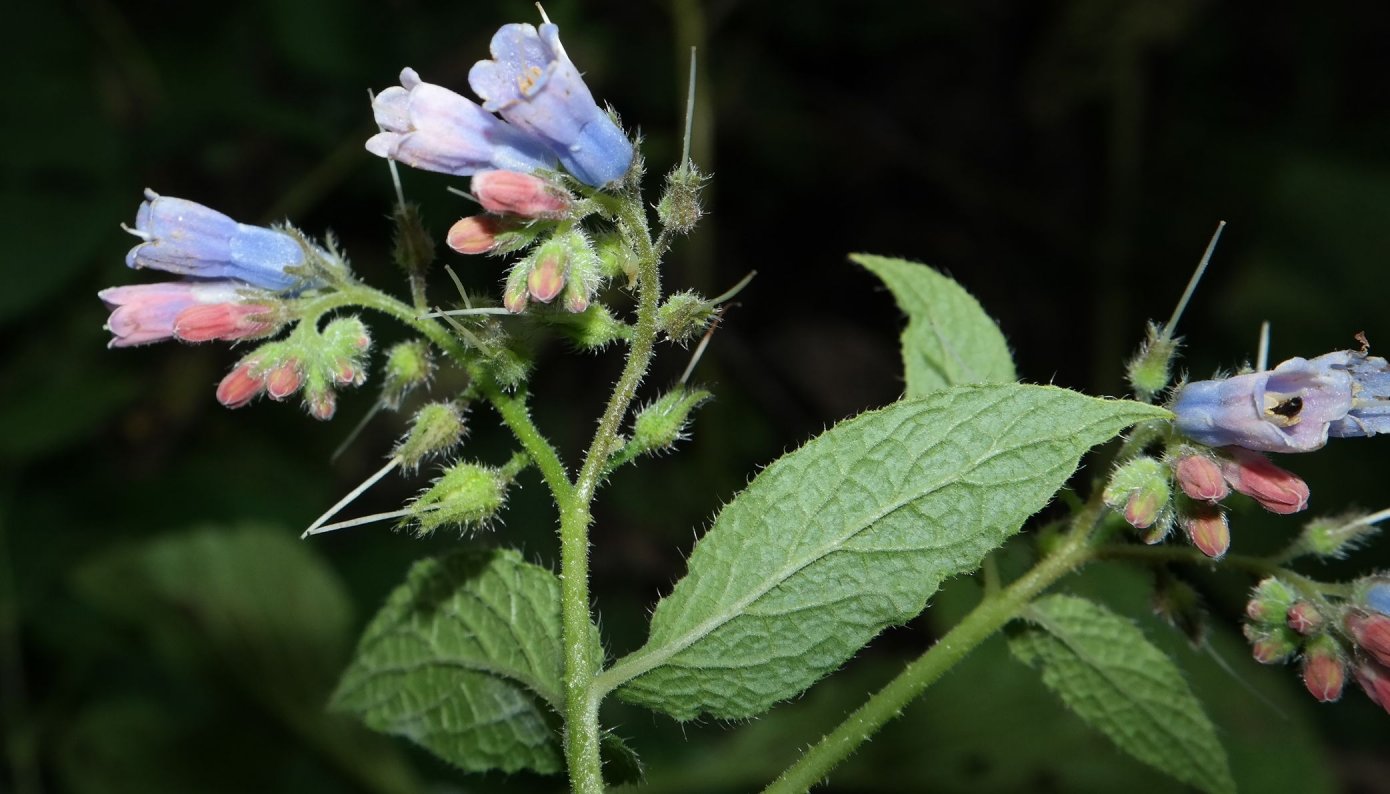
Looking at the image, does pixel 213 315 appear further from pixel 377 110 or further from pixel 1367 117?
pixel 1367 117

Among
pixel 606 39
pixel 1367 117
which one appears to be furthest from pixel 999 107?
pixel 606 39

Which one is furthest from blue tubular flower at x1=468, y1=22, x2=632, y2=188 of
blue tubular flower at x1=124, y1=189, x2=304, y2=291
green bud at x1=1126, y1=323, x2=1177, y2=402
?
green bud at x1=1126, y1=323, x2=1177, y2=402

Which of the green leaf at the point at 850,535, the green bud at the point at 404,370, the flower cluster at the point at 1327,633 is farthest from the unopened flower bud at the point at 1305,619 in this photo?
the green bud at the point at 404,370

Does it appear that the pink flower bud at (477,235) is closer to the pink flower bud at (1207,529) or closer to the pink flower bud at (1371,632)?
the pink flower bud at (1207,529)

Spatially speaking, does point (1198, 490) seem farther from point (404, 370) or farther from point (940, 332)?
point (404, 370)

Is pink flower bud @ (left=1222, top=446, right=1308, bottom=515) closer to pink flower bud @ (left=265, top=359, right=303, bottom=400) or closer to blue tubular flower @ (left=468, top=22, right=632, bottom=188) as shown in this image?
blue tubular flower @ (left=468, top=22, right=632, bottom=188)

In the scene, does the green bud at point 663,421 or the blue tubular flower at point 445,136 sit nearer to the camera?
the blue tubular flower at point 445,136

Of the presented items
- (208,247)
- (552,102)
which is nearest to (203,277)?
(208,247)
